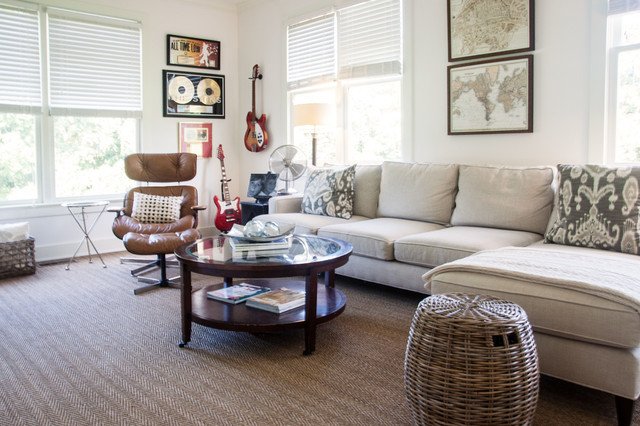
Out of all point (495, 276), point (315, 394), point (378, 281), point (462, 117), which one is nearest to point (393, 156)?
point (462, 117)

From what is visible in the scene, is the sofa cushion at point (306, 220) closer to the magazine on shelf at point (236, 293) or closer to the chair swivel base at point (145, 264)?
the magazine on shelf at point (236, 293)

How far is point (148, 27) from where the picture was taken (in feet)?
17.7

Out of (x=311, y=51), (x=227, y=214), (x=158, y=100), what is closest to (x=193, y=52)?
(x=158, y=100)

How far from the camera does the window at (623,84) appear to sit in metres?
3.25

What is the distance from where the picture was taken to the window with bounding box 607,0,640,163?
3.25 meters

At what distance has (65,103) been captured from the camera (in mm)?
4930

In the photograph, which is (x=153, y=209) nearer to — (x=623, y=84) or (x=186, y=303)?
(x=186, y=303)

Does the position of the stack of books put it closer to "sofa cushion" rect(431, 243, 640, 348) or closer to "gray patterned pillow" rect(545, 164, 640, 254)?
"sofa cushion" rect(431, 243, 640, 348)

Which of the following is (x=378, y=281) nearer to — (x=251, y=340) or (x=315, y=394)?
(x=251, y=340)

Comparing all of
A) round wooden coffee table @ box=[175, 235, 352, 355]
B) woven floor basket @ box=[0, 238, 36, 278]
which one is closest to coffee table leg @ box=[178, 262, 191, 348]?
round wooden coffee table @ box=[175, 235, 352, 355]

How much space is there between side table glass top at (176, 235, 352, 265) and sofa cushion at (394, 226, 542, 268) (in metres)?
0.48

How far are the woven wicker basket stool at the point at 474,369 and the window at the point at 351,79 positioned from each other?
2972 mm

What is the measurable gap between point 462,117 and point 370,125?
3.31 ft

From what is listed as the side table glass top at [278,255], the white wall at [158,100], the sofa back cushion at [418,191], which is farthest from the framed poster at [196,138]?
the side table glass top at [278,255]
